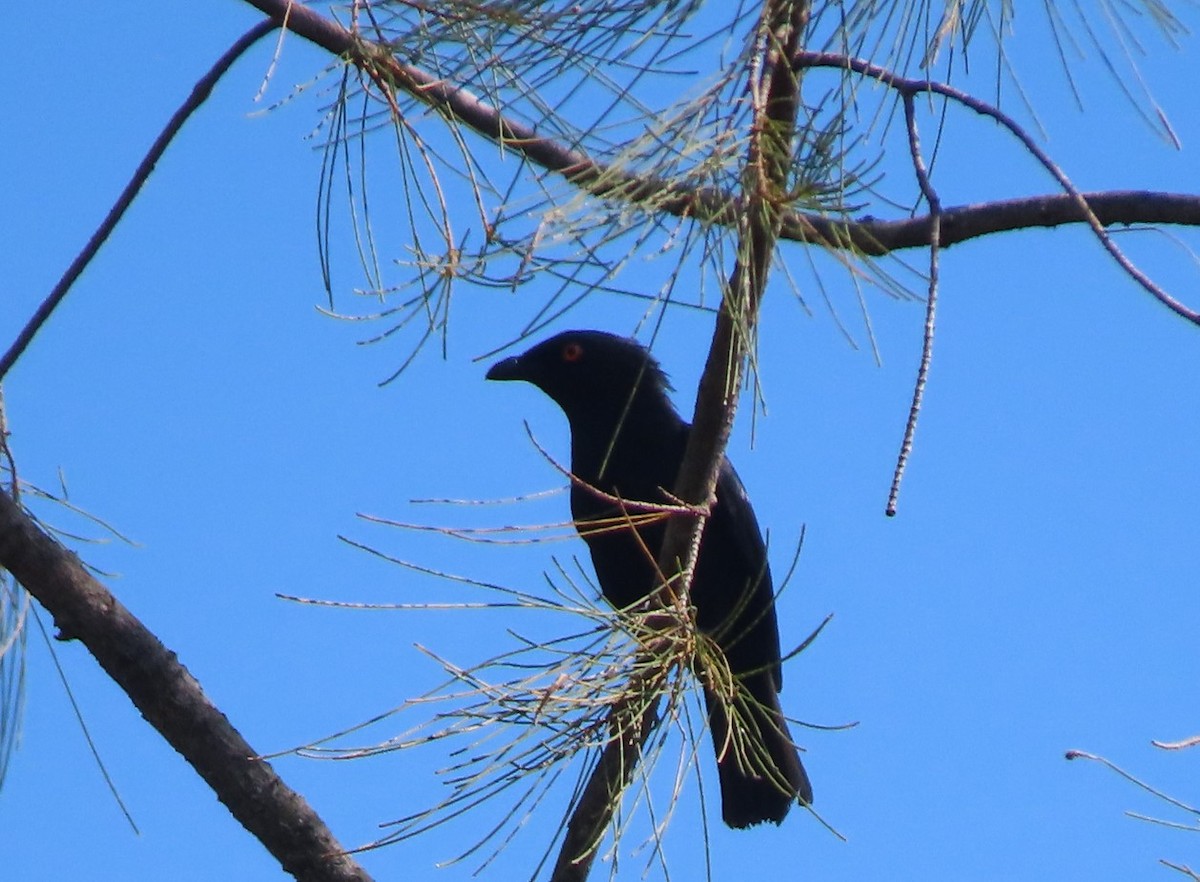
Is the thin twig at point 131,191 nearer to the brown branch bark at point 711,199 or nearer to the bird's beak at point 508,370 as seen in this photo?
the brown branch bark at point 711,199

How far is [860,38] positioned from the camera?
2611 mm

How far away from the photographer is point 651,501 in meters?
4.48

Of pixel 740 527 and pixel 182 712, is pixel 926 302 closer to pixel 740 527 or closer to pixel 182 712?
pixel 182 712

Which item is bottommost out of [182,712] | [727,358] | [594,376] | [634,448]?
[182,712]

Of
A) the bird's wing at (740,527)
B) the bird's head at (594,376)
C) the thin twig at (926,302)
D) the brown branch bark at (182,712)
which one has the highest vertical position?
the bird's head at (594,376)

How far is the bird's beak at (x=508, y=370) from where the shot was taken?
4.86m

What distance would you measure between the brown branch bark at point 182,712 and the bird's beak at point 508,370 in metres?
2.14

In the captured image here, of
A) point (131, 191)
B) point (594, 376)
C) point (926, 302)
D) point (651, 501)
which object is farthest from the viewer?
point (594, 376)

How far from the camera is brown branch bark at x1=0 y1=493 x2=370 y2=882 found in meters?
2.81

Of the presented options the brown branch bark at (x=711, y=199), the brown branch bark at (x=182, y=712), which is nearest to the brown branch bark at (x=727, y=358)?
the brown branch bark at (x=711, y=199)

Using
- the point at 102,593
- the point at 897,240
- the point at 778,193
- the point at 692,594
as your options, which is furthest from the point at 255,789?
the point at 692,594

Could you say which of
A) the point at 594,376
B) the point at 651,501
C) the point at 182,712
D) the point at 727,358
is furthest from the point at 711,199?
the point at 594,376

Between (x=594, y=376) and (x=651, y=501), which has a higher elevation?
(x=594, y=376)

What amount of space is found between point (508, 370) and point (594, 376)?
298 mm
